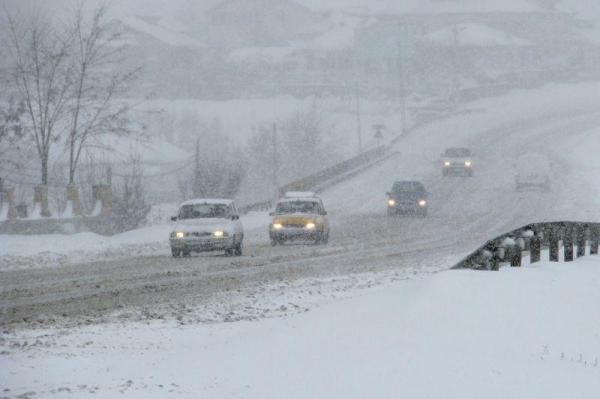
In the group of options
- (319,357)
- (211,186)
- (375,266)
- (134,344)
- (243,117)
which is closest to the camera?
(319,357)

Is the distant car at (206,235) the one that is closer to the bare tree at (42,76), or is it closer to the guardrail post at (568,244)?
the guardrail post at (568,244)

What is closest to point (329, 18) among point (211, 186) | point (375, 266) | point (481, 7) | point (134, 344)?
point (481, 7)

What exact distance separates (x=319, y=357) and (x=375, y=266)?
593 inches

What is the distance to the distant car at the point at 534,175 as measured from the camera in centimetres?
6128

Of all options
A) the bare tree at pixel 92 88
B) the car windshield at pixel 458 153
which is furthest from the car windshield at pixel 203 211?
the car windshield at pixel 458 153

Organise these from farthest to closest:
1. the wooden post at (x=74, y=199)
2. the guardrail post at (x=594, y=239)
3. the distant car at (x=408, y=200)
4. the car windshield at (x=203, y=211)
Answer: the distant car at (x=408, y=200) → the wooden post at (x=74, y=199) → the car windshield at (x=203, y=211) → the guardrail post at (x=594, y=239)

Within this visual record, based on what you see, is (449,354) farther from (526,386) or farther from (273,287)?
(273,287)

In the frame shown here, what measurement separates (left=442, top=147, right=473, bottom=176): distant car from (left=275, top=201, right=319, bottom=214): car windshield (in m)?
31.9

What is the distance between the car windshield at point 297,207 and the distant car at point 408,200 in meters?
13.5

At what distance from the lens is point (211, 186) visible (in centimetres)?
6988

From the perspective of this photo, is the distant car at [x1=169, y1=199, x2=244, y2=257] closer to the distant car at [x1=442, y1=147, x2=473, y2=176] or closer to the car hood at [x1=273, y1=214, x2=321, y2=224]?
the car hood at [x1=273, y1=214, x2=321, y2=224]

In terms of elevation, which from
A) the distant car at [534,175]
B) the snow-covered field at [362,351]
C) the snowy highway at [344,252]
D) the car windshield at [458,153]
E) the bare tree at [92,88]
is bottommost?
the snow-covered field at [362,351]

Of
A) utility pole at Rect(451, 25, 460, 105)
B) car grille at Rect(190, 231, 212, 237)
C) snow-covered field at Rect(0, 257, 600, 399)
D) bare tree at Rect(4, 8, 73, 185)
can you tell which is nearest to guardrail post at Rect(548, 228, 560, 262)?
snow-covered field at Rect(0, 257, 600, 399)

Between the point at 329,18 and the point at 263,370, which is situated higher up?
the point at 329,18
